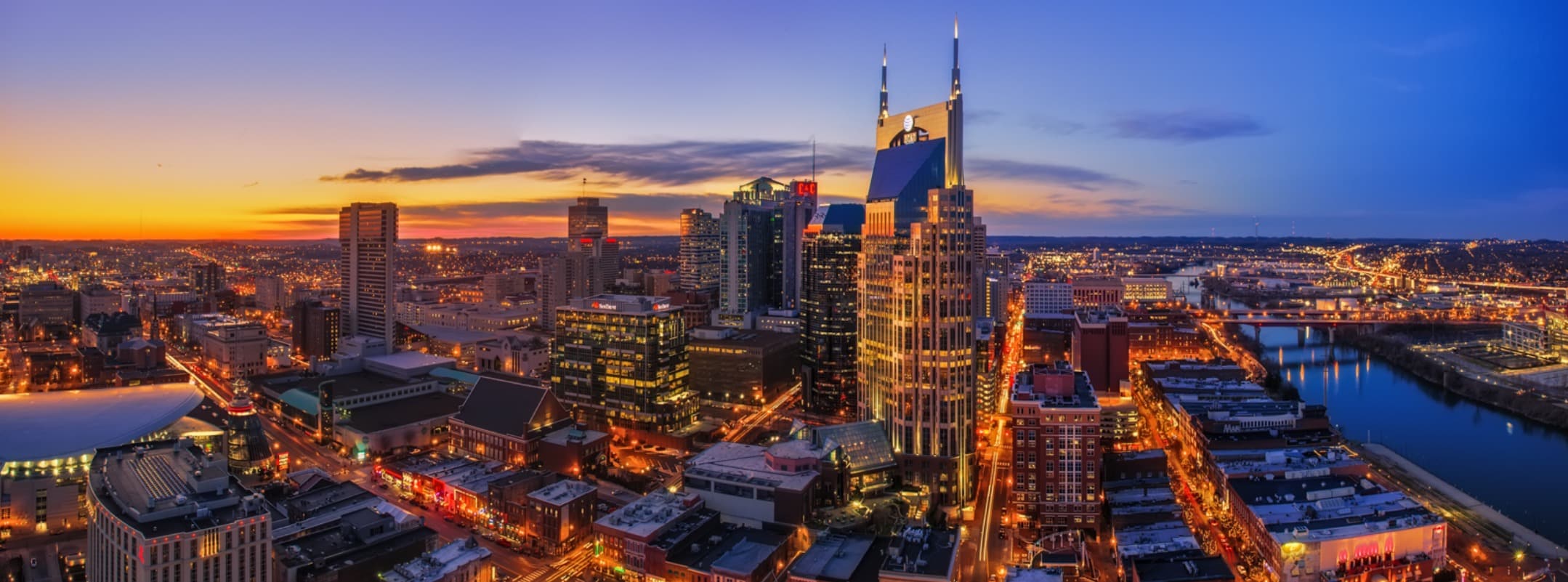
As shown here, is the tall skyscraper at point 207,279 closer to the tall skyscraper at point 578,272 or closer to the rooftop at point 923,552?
the tall skyscraper at point 578,272

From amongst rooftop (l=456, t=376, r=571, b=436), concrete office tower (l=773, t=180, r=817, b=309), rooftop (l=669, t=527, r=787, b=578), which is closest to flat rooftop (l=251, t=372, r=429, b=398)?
rooftop (l=456, t=376, r=571, b=436)

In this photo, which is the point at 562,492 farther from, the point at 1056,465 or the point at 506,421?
the point at 1056,465

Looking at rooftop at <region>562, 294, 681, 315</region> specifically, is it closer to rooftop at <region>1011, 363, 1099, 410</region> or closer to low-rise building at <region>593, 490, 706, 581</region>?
low-rise building at <region>593, 490, 706, 581</region>

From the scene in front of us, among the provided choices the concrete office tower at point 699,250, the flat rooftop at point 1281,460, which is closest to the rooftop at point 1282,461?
the flat rooftop at point 1281,460

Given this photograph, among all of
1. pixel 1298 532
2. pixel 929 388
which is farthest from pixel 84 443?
pixel 1298 532

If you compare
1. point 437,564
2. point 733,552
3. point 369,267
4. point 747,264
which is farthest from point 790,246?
point 437,564

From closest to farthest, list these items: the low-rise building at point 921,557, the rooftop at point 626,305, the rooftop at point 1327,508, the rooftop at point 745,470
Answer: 1. the low-rise building at point 921,557
2. the rooftop at point 1327,508
3. the rooftop at point 745,470
4. the rooftop at point 626,305
